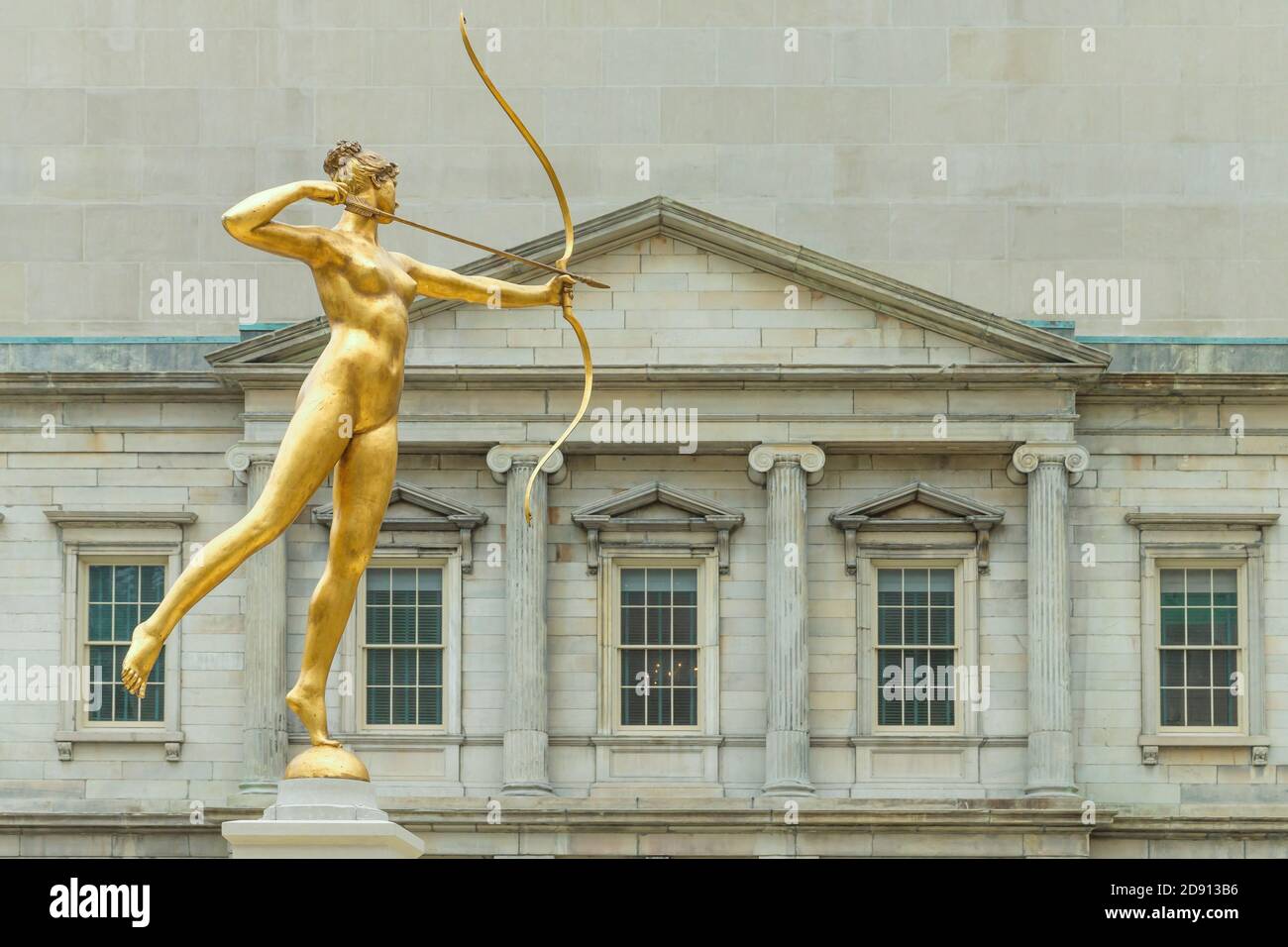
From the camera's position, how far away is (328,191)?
1389 centimetres

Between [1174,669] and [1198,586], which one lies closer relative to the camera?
[1174,669]

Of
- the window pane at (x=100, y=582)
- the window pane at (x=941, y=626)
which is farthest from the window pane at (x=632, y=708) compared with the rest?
the window pane at (x=100, y=582)

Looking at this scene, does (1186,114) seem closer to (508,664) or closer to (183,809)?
(508,664)

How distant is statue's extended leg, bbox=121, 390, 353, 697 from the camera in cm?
1328

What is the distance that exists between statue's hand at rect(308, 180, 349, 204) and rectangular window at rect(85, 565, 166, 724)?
25.9 metres

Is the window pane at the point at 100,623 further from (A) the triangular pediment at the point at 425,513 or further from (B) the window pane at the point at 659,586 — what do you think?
(B) the window pane at the point at 659,586

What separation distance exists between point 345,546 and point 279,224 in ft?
5.22

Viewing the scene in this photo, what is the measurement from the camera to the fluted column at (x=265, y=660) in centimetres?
3838

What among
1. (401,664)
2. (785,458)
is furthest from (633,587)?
(401,664)

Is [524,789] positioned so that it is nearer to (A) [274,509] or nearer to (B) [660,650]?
(B) [660,650]

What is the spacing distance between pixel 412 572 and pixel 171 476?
12.7 feet

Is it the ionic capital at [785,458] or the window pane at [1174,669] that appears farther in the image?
the window pane at [1174,669]

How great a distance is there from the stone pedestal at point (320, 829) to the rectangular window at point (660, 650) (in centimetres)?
2566

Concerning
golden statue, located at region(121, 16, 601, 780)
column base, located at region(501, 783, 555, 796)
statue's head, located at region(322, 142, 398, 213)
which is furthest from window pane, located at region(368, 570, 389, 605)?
golden statue, located at region(121, 16, 601, 780)
